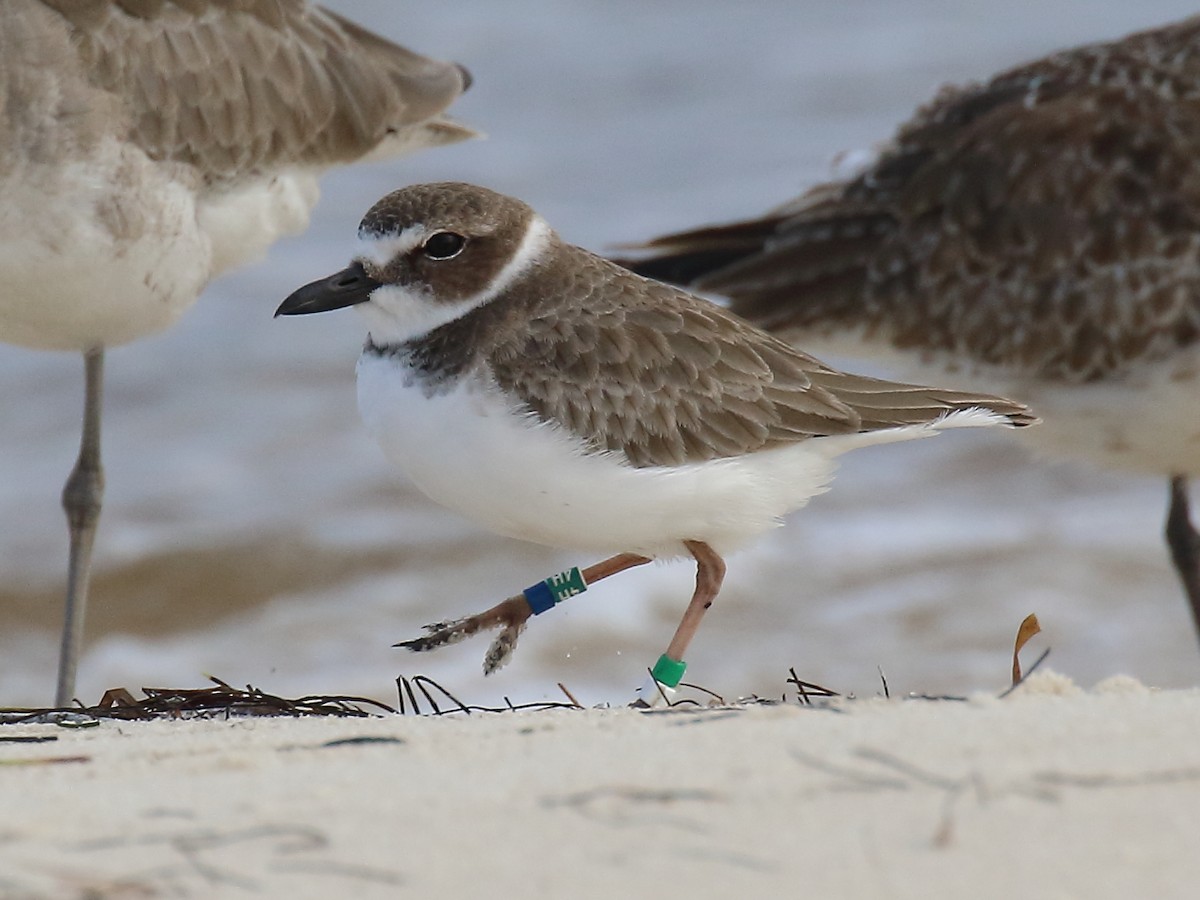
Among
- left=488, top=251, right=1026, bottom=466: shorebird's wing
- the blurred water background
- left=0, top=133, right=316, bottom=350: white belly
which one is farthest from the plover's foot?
the blurred water background

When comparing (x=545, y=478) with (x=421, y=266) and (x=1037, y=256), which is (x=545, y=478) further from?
(x=1037, y=256)

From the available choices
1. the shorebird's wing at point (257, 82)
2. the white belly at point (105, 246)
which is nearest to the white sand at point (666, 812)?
the white belly at point (105, 246)

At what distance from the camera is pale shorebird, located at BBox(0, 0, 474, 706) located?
6027 mm

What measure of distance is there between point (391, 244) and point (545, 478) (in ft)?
2.55

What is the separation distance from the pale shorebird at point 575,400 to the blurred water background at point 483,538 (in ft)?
10.4

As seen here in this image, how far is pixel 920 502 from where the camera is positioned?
34.7ft

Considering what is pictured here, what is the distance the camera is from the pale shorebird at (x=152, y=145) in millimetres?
6027

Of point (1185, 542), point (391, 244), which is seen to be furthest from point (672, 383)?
point (1185, 542)

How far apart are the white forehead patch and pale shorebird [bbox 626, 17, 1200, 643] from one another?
320cm

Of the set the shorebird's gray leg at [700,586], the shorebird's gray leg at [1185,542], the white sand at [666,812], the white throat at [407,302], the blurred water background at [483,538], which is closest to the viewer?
the white sand at [666,812]

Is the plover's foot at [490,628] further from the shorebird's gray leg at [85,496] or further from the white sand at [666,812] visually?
the shorebird's gray leg at [85,496]

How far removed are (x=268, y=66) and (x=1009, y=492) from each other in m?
5.19

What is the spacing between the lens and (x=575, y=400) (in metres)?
4.60

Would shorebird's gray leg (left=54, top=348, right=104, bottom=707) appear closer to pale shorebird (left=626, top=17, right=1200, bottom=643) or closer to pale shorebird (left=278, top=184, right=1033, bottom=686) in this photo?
pale shorebird (left=626, top=17, right=1200, bottom=643)
